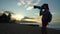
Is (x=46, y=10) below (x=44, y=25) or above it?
above

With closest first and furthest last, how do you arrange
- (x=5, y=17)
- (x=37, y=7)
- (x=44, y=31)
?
(x=44, y=31) → (x=37, y=7) → (x=5, y=17)

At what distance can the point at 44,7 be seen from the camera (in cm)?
A: 834

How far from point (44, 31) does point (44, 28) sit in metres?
0.11

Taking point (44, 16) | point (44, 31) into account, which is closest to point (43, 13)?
point (44, 16)

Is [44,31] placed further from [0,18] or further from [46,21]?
[0,18]

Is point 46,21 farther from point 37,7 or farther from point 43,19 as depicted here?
point 37,7

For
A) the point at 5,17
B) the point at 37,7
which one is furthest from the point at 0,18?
the point at 37,7

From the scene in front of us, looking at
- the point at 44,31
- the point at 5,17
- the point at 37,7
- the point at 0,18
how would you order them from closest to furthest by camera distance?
1. the point at 44,31
2. the point at 37,7
3. the point at 0,18
4. the point at 5,17

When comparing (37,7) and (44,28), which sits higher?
(37,7)

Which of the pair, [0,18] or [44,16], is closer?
[44,16]

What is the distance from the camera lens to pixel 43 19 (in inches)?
325

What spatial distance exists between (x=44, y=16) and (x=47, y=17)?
13 cm

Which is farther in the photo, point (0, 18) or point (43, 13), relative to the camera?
point (0, 18)

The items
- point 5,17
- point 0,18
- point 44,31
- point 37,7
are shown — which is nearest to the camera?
point 44,31
